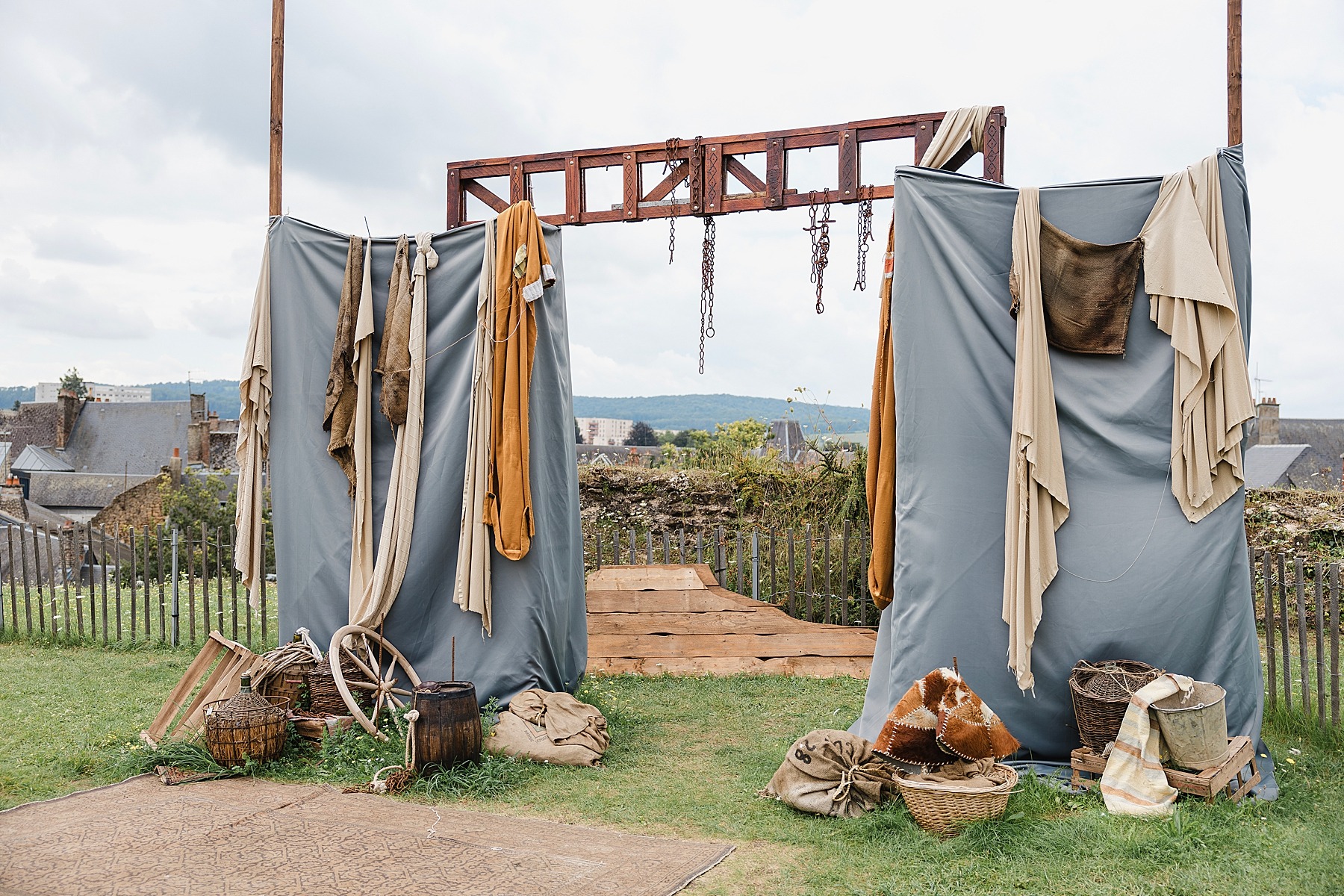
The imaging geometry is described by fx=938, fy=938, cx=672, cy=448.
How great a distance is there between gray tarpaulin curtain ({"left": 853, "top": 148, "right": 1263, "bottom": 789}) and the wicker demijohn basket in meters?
3.09

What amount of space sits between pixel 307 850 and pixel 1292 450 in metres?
17.6

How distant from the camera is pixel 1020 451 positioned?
4.42 meters

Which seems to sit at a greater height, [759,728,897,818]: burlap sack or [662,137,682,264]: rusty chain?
[662,137,682,264]: rusty chain

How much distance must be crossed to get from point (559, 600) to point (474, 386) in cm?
134

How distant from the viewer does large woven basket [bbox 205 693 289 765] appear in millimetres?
4551

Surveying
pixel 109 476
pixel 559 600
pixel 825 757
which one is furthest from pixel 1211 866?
pixel 109 476

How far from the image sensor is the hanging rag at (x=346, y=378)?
5.46 metres

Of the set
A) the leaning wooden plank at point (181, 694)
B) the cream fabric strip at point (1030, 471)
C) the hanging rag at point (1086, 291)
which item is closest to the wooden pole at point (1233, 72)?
the hanging rag at point (1086, 291)

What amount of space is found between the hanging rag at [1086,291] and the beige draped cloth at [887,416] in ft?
2.35

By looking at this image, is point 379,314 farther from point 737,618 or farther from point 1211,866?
point 1211,866

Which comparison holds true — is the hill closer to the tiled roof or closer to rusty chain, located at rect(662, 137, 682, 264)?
rusty chain, located at rect(662, 137, 682, 264)

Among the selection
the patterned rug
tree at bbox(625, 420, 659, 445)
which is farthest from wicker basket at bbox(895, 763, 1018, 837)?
tree at bbox(625, 420, 659, 445)

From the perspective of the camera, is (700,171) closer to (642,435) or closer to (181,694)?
(181,694)

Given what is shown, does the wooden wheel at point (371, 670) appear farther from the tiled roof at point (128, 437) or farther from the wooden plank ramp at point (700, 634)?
the tiled roof at point (128, 437)
